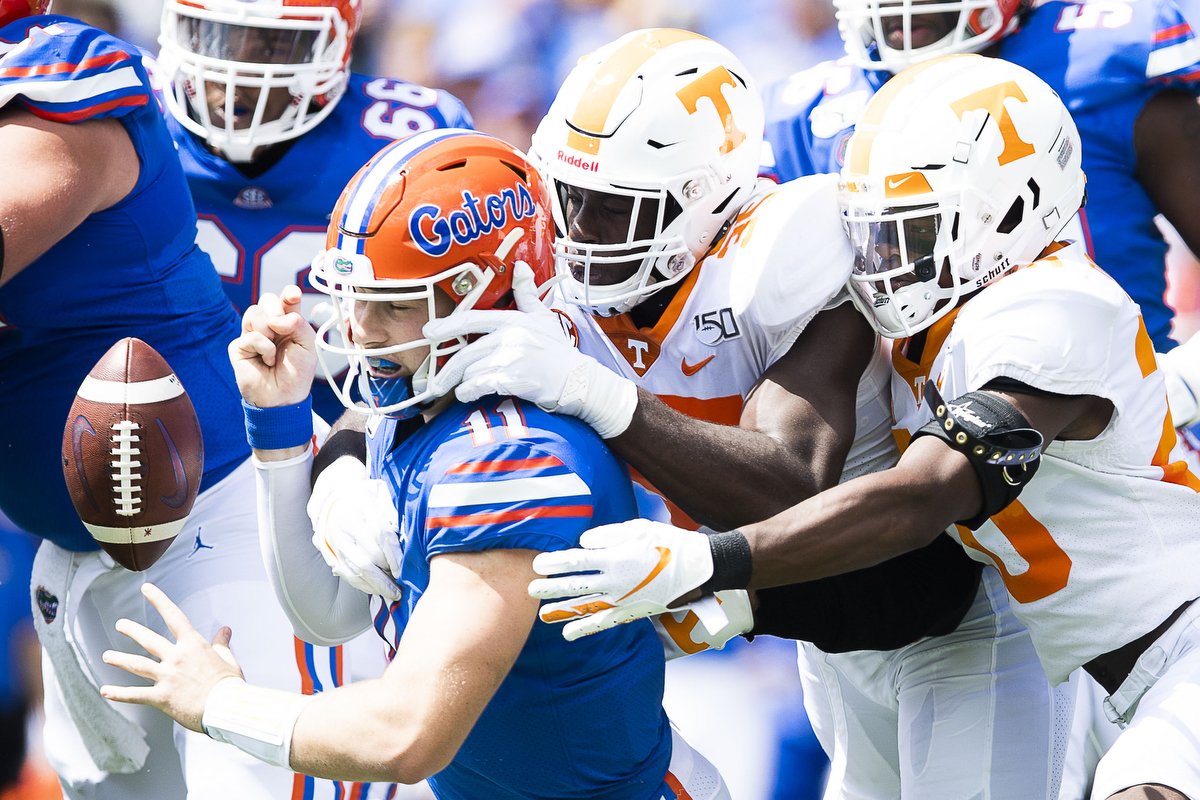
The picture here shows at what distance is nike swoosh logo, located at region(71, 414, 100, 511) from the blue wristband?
280 mm

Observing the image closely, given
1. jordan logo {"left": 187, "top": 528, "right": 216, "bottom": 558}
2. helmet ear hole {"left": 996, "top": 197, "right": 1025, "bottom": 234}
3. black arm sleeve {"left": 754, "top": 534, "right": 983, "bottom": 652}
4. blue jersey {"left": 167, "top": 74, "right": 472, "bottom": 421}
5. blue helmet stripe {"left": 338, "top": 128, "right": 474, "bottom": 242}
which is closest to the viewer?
blue helmet stripe {"left": 338, "top": 128, "right": 474, "bottom": 242}

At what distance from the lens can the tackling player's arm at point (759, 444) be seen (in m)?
2.18

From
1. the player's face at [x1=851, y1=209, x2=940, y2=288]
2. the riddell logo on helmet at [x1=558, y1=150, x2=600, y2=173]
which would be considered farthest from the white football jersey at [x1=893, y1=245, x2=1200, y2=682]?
the riddell logo on helmet at [x1=558, y1=150, x2=600, y2=173]

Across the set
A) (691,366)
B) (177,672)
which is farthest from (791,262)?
(177,672)

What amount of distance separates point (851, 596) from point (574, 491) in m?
0.79

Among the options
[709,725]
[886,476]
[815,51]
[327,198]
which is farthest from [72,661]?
[815,51]

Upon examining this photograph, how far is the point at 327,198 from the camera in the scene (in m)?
3.79

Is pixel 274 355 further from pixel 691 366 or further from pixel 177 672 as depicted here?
pixel 691 366

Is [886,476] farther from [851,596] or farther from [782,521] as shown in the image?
[851,596]

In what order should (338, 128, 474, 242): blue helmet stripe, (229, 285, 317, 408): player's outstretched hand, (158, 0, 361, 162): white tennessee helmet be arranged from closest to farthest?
(338, 128, 474, 242): blue helmet stripe → (229, 285, 317, 408): player's outstretched hand → (158, 0, 361, 162): white tennessee helmet

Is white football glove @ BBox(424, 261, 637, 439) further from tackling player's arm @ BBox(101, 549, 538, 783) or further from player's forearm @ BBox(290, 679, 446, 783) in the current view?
player's forearm @ BBox(290, 679, 446, 783)

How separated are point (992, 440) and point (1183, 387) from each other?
86cm

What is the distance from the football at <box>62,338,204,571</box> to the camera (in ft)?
7.86

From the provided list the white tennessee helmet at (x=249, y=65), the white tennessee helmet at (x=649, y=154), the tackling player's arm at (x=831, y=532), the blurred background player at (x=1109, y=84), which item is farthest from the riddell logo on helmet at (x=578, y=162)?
the white tennessee helmet at (x=249, y=65)
